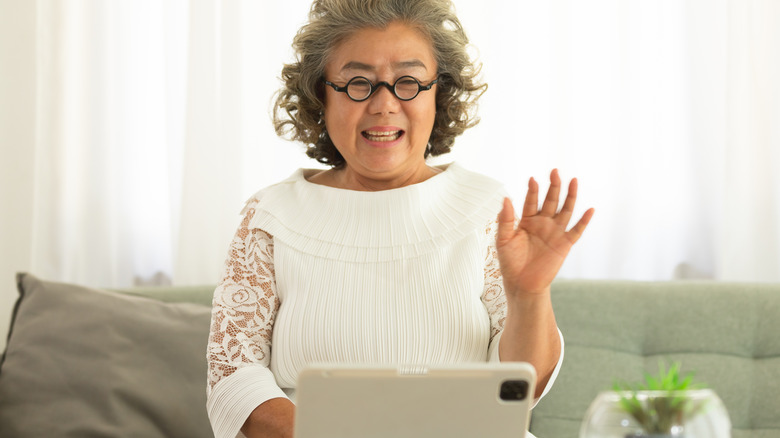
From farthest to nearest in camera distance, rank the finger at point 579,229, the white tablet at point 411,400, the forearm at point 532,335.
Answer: the forearm at point 532,335 < the finger at point 579,229 < the white tablet at point 411,400

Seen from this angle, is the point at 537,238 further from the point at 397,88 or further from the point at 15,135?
the point at 15,135

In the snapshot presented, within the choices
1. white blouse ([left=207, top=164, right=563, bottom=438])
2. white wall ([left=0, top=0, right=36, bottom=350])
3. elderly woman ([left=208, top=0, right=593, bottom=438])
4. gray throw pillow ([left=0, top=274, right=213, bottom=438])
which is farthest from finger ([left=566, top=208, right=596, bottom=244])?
white wall ([left=0, top=0, right=36, bottom=350])

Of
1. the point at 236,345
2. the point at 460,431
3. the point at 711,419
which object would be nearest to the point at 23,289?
the point at 236,345

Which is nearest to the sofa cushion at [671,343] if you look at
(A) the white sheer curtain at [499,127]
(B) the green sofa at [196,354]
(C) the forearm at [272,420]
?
(B) the green sofa at [196,354]

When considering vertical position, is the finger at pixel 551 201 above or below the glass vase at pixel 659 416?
above

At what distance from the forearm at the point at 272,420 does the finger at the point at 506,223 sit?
1.74 feet

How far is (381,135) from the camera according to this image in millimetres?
1765

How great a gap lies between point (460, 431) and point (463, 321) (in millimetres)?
669

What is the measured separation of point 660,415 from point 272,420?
0.87 meters

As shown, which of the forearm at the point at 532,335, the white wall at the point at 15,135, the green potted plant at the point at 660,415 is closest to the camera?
Answer: the green potted plant at the point at 660,415

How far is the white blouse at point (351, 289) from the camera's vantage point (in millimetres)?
1664

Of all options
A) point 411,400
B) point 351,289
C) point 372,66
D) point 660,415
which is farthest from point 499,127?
point 660,415

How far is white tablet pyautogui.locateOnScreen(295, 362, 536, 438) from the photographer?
982 millimetres

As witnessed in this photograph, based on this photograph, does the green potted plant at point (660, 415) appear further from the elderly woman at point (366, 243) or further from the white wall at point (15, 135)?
the white wall at point (15, 135)
